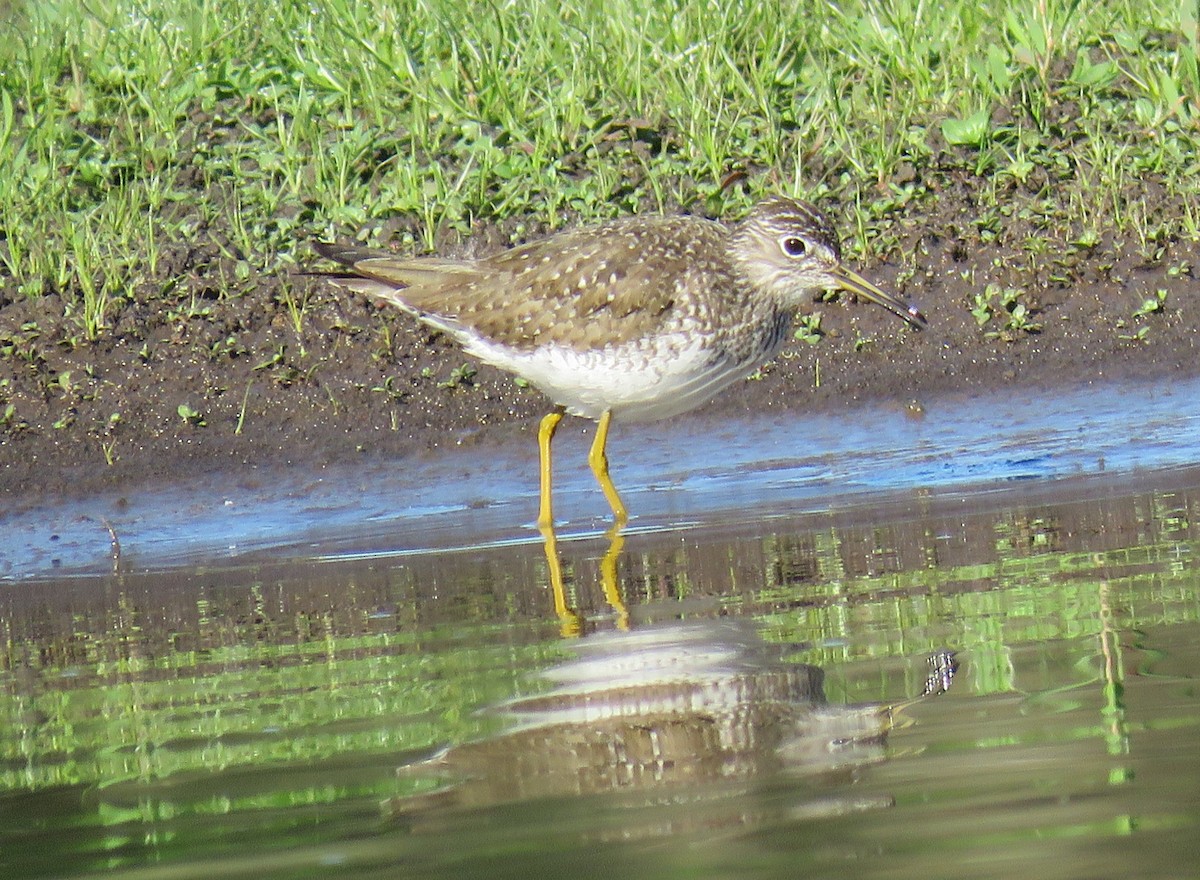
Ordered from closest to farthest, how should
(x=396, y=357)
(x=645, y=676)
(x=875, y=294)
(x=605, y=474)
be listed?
(x=645, y=676), (x=605, y=474), (x=875, y=294), (x=396, y=357)

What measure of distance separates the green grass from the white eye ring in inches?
76.8

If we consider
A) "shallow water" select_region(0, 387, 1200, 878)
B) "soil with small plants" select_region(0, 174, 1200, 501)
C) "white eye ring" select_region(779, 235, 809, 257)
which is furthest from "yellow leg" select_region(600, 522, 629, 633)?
"soil with small plants" select_region(0, 174, 1200, 501)

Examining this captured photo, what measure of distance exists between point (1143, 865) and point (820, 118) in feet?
25.6

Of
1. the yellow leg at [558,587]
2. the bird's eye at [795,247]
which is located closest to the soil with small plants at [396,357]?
the bird's eye at [795,247]

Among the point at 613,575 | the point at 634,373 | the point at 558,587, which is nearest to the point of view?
the point at 558,587

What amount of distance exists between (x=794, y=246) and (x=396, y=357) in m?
2.21

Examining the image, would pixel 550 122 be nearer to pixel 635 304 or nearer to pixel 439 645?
pixel 635 304

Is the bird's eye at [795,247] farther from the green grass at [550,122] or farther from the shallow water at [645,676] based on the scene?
the green grass at [550,122]

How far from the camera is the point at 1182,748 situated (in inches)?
135

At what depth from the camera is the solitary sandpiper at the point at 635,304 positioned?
7.31 metres

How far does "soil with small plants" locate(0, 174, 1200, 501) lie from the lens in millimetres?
8477

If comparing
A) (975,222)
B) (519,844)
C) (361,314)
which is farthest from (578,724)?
(975,222)

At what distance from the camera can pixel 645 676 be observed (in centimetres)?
441

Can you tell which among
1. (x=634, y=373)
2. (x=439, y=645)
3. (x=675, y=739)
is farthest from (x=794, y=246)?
(x=675, y=739)
